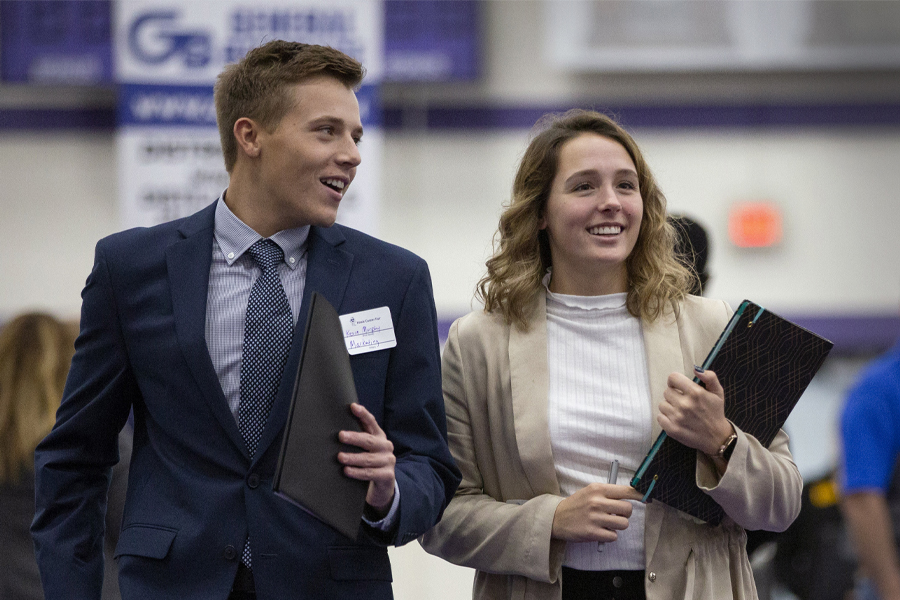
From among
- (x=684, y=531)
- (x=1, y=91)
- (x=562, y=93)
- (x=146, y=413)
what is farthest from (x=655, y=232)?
(x=1, y=91)

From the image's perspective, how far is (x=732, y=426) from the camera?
208cm

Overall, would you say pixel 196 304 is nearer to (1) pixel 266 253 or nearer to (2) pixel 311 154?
(1) pixel 266 253

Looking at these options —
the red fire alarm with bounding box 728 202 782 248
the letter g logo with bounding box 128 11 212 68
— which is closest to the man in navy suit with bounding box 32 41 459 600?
the letter g logo with bounding box 128 11 212 68

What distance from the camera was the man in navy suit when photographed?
6.05 ft

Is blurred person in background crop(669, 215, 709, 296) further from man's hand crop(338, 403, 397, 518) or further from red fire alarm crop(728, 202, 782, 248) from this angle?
red fire alarm crop(728, 202, 782, 248)

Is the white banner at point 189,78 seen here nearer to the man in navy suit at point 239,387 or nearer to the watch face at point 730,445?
the man in navy suit at point 239,387

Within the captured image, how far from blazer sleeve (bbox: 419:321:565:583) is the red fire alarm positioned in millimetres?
4641

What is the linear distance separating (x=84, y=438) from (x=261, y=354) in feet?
1.39

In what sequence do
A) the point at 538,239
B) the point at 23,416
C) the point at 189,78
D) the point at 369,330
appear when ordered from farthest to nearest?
the point at 189,78, the point at 23,416, the point at 538,239, the point at 369,330

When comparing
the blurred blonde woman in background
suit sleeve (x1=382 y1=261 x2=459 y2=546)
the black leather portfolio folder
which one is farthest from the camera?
the blurred blonde woman in background

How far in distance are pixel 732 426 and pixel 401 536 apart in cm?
77

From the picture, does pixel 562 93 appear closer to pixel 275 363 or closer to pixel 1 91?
pixel 1 91

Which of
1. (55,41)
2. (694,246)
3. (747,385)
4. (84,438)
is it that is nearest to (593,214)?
(747,385)

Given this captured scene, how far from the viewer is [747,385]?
2.09 meters
